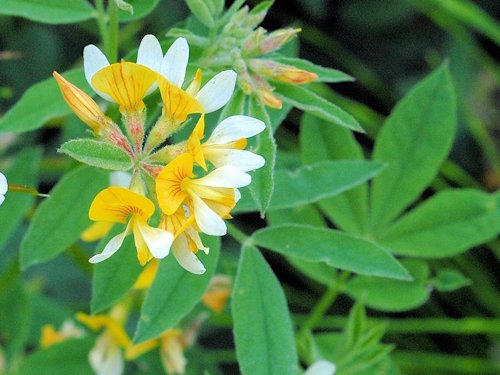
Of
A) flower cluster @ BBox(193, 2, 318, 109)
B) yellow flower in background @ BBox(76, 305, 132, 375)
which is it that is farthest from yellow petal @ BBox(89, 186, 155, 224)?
yellow flower in background @ BBox(76, 305, 132, 375)

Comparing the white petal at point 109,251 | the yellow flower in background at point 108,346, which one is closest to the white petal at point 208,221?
the white petal at point 109,251

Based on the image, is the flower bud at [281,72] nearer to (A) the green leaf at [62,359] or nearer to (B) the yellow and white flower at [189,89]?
(B) the yellow and white flower at [189,89]

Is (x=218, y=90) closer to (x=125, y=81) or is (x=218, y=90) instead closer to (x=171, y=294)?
(x=125, y=81)

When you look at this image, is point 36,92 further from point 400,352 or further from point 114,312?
point 400,352

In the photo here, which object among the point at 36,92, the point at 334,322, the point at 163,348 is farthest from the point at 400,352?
the point at 36,92

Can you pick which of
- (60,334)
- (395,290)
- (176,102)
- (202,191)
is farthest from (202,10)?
(60,334)

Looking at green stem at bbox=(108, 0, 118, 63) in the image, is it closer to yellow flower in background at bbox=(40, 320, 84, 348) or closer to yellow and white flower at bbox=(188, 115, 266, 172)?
yellow and white flower at bbox=(188, 115, 266, 172)
